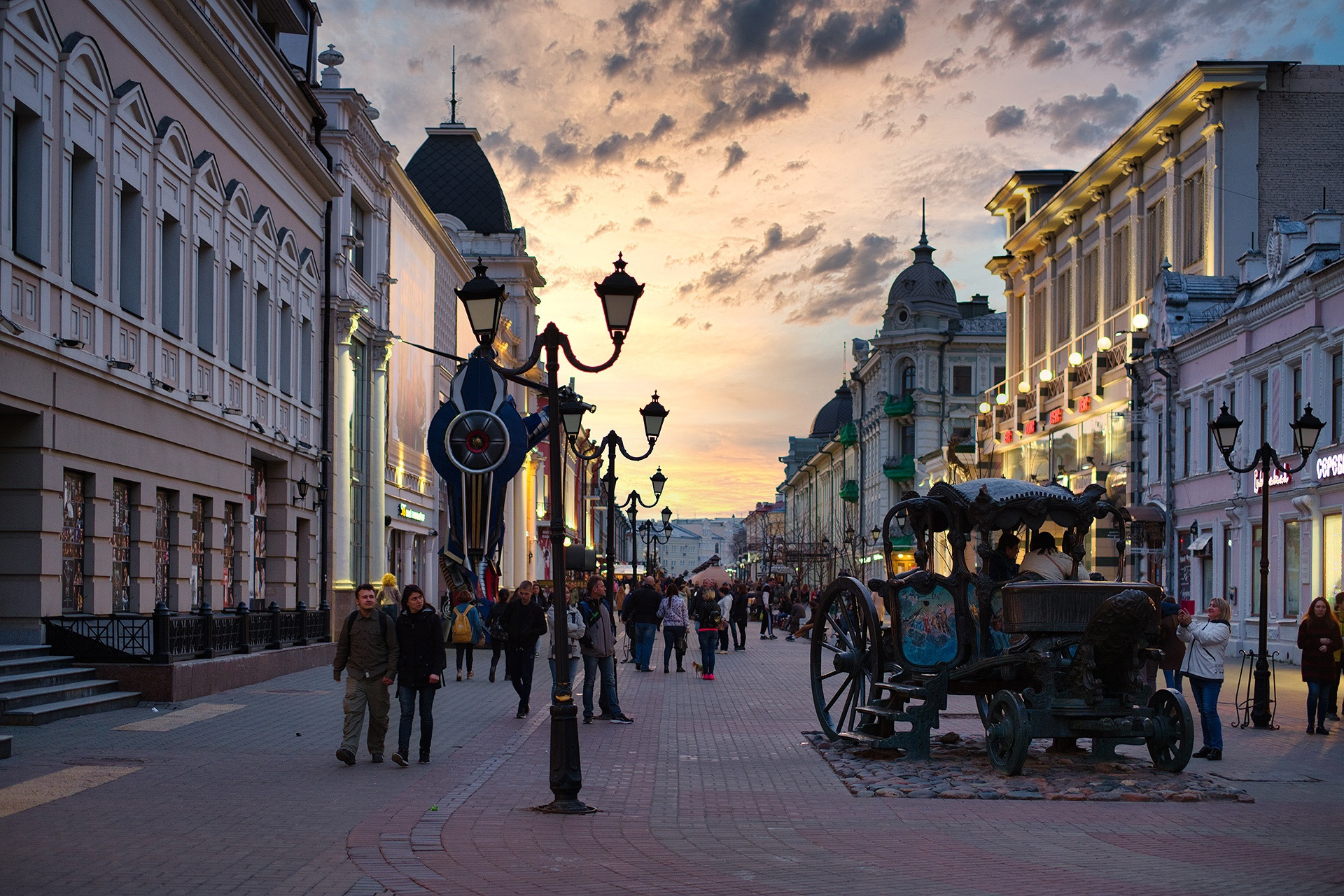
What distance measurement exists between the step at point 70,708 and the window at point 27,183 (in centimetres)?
472

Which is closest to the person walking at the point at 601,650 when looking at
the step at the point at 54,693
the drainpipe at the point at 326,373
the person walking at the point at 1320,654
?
the step at the point at 54,693

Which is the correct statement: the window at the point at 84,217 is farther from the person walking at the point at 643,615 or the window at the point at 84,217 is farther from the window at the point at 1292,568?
the window at the point at 1292,568

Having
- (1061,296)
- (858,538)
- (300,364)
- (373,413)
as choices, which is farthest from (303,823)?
(858,538)

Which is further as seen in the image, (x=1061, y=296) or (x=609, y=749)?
(x=1061, y=296)

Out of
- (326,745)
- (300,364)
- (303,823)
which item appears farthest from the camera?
(300,364)

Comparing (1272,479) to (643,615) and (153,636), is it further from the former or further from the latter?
(153,636)

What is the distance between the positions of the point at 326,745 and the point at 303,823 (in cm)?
470

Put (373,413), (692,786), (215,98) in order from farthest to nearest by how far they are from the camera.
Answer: (373,413), (215,98), (692,786)

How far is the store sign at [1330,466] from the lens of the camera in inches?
1128

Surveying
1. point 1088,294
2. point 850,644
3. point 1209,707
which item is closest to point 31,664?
point 850,644

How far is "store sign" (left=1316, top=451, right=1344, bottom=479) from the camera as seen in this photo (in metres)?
28.6

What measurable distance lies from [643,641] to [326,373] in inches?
383

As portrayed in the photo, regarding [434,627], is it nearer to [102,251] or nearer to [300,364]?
[102,251]

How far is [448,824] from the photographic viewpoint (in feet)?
33.1
